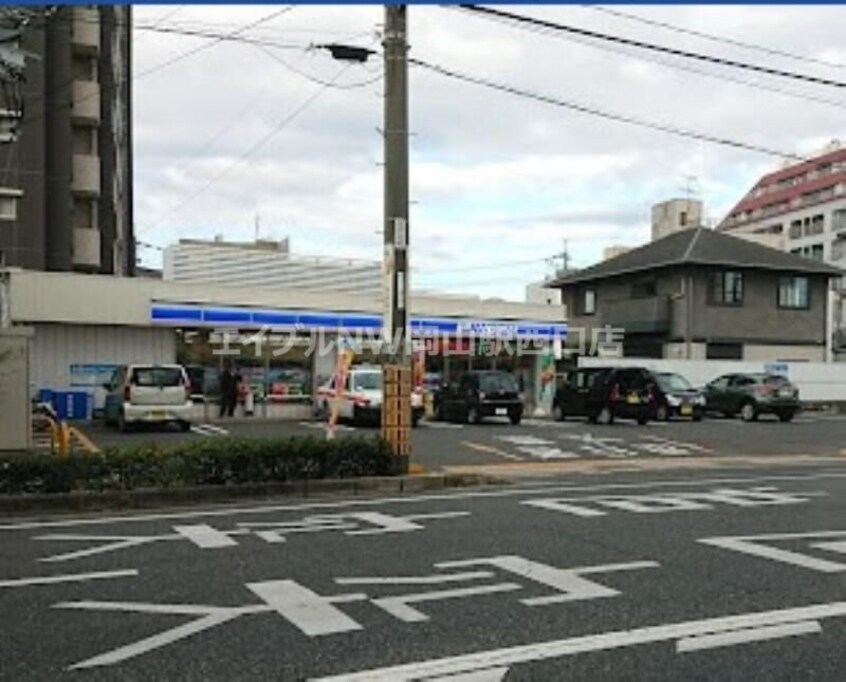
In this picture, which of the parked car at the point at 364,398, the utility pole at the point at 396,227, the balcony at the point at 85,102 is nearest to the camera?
the utility pole at the point at 396,227

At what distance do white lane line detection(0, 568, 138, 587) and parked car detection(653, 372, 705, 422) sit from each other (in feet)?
74.8

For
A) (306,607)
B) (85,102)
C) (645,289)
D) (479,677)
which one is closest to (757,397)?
(645,289)

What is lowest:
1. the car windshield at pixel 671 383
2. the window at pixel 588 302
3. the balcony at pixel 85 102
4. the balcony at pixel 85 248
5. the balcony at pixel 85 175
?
the car windshield at pixel 671 383

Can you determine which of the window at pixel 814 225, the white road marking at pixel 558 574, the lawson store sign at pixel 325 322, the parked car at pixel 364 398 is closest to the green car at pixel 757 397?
the lawson store sign at pixel 325 322

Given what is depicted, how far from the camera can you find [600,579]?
7523mm

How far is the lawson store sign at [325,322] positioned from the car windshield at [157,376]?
3.58 metres

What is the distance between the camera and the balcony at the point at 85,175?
37.7 m

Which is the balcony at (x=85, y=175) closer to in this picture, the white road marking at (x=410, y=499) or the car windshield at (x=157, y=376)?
the car windshield at (x=157, y=376)

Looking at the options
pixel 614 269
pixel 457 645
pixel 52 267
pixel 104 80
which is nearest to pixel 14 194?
pixel 52 267

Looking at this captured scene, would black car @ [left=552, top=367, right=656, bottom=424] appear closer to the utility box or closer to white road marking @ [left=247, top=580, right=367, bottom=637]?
the utility box

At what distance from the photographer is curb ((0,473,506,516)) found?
452 inches

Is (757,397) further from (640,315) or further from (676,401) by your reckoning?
(640,315)

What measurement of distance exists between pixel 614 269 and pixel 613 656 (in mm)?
42853

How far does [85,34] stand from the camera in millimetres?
38156
